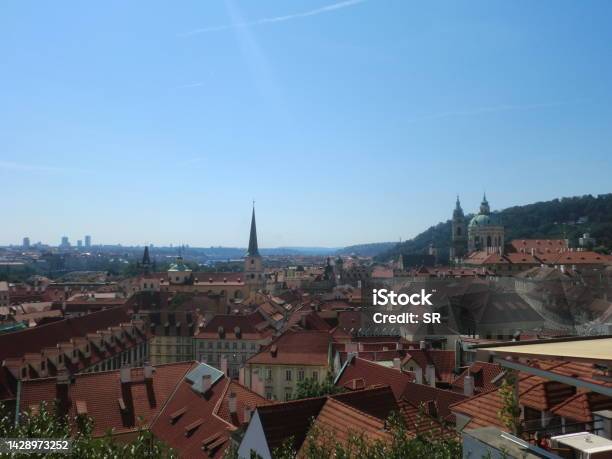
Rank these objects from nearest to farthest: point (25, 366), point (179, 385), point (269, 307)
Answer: point (179, 385) < point (25, 366) < point (269, 307)

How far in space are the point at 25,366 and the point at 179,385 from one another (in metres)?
14.0

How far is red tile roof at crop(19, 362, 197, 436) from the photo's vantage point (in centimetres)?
2425

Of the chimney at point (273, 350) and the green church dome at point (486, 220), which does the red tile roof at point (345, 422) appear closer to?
the chimney at point (273, 350)

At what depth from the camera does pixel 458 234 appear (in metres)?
157

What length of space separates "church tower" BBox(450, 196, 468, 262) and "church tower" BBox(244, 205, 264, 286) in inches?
2474

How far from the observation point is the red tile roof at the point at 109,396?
24.2 metres

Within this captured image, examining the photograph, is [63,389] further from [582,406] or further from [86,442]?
[582,406]

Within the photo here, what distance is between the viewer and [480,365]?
27844 mm

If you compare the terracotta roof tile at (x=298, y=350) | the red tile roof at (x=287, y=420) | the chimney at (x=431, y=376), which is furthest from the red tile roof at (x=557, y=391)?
the terracotta roof tile at (x=298, y=350)

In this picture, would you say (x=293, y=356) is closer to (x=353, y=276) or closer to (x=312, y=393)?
(x=312, y=393)

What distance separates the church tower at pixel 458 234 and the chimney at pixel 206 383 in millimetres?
135752

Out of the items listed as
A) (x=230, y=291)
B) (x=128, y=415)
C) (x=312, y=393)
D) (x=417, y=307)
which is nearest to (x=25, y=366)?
(x=128, y=415)

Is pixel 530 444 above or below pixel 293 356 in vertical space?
above

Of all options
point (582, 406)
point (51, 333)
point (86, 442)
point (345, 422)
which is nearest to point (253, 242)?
point (51, 333)
